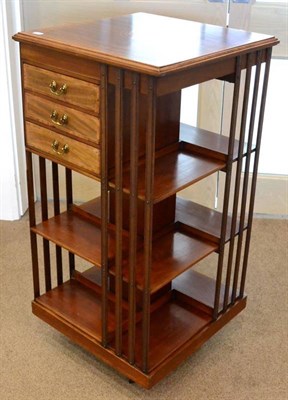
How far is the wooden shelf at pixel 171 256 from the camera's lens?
62.2 inches

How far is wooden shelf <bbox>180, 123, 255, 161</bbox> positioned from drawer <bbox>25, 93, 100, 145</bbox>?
13.7 inches

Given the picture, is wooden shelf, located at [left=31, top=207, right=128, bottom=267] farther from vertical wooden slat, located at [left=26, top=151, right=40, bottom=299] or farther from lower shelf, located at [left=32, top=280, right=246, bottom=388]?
lower shelf, located at [left=32, top=280, right=246, bottom=388]

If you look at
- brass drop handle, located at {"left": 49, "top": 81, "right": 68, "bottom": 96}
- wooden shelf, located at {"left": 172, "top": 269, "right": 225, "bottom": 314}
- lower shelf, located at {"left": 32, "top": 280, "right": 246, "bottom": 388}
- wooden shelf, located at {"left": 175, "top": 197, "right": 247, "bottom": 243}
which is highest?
brass drop handle, located at {"left": 49, "top": 81, "right": 68, "bottom": 96}

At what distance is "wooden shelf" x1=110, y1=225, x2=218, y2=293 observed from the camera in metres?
1.58

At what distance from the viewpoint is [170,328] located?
179 cm

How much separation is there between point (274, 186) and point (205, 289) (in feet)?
2.94

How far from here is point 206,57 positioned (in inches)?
55.8

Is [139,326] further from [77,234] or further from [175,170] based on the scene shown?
[175,170]

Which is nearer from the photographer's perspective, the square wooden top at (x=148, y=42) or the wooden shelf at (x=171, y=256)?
the square wooden top at (x=148, y=42)

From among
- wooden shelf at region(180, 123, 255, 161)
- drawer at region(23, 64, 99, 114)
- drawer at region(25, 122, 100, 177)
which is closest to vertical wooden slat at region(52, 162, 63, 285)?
drawer at region(25, 122, 100, 177)

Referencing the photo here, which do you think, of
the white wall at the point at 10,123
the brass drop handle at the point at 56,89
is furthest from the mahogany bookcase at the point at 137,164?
the white wall at the point at 10,123

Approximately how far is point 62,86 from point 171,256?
1.81ft

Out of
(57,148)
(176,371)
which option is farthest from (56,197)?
(176,371)

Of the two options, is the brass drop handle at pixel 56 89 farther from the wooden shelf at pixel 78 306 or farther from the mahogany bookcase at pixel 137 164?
the wooden shelf at pixel 78 306
